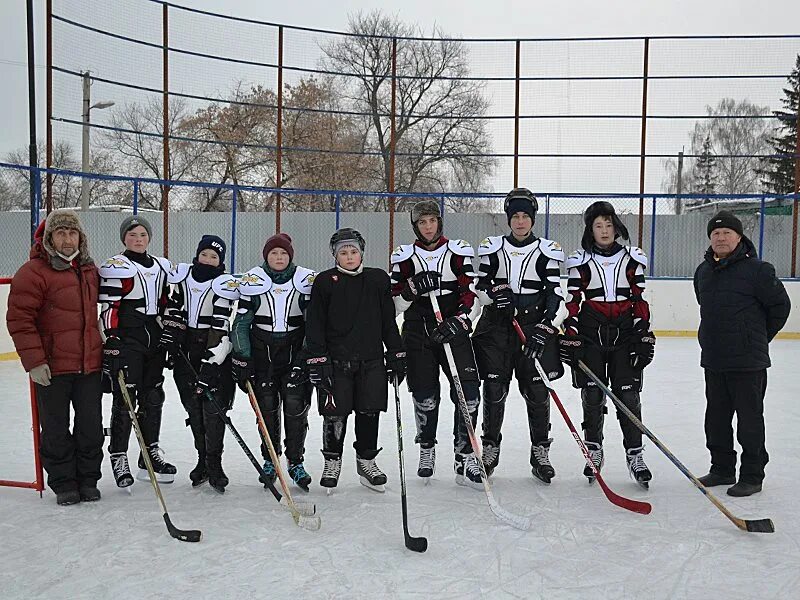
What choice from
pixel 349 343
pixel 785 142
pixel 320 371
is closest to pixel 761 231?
pixel 785 142

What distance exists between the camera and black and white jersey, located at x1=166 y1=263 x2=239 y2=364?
359 centimetres

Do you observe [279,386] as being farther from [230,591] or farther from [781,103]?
[781,103]

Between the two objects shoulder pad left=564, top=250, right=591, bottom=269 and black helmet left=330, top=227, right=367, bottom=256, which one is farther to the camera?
shoulder pad left=564, top=250, right=591, bottom=269

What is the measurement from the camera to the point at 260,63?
1088 cm

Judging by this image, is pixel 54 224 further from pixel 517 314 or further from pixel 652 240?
pixel 652 240

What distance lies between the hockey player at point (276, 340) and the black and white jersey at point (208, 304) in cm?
5

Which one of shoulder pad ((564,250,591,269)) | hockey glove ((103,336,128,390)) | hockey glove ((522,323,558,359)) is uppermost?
shoulder pad ((564,250,591,269))

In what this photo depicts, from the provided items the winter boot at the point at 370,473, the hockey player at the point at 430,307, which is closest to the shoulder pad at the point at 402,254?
the hockey player at the point at 430,307

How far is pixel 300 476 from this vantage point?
3711 mm

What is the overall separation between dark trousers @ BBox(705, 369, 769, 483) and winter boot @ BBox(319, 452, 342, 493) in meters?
1.77

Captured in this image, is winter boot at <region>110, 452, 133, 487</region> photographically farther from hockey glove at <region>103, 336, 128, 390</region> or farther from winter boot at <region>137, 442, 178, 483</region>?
hockey glove at <region>103, 336, 128, 390</region>

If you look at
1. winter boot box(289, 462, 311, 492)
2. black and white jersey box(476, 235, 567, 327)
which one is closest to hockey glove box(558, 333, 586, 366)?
black and white jersey box(476, 235, 567, 327)

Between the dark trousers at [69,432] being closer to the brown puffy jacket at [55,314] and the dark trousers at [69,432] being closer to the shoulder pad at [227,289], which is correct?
the brown puffy jacket at [55,314]

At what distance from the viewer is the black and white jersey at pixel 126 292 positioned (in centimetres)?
360
